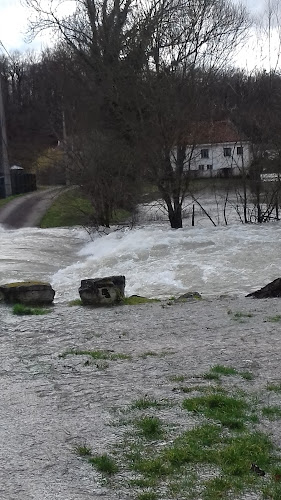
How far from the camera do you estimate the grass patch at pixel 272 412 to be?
5266mm

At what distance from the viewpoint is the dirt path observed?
3021 centimetres

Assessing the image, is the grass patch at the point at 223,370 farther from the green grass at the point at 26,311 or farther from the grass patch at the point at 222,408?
the green grass at the point at 26,311

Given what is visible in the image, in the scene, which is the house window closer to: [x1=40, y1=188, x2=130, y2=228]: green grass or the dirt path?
[x1=40, y1=188, x2=130, y2=228]: green grass

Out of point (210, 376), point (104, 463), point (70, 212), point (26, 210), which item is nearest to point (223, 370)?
point (210, 376)

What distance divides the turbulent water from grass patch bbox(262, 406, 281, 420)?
834 cm

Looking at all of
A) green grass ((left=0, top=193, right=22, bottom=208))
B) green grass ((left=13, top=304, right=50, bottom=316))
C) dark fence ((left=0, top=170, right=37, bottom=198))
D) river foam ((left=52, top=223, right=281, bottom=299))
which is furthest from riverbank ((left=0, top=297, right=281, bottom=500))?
dark fence ((left=0, top=170, right=37, bottom=198))

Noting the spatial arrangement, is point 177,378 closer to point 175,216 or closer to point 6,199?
point 175,216

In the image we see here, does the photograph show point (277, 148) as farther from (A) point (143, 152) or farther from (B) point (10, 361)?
(B) point (10, 361)

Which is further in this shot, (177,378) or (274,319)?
(274,319)

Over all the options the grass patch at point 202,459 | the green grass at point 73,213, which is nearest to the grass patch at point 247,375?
the grass patch at point 202,459

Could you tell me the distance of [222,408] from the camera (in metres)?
5.50

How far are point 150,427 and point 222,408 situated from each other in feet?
2.43

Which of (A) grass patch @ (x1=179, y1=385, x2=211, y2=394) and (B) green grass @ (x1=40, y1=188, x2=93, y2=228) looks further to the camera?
(B) green grass @ (x1=40, y1=188, x2=93, y2=228)

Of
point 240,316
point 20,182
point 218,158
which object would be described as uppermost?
point 218,158
